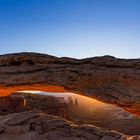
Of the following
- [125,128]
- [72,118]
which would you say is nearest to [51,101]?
[72,118]

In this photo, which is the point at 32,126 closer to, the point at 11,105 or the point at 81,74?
the point at 81,74

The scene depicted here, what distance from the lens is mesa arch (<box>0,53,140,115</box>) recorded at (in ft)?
23.9

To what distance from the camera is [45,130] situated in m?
5.99

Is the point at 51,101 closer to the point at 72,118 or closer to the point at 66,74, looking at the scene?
the point at 72,118

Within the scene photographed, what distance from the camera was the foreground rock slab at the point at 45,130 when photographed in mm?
5812

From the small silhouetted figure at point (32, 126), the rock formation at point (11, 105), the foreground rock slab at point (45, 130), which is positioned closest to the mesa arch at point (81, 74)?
the rock formation at point (11, 105)

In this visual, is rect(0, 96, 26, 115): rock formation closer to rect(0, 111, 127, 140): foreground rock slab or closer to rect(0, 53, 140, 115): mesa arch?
rect(0, 53, 140, 115): mesa arch

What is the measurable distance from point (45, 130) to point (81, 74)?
5.71ft

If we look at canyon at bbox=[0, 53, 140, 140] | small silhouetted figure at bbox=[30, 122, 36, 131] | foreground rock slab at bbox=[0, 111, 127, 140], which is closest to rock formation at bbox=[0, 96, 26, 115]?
canyon at bbox=[0, 53, 140, 140]

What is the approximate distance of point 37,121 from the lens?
6.23 meters

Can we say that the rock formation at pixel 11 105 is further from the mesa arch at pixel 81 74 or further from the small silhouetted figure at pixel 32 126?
the small silhouetted figure at pixel 32 126

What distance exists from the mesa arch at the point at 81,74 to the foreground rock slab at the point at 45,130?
121 cm

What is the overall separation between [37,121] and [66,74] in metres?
1.48

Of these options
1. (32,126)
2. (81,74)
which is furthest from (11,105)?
(32,126)
